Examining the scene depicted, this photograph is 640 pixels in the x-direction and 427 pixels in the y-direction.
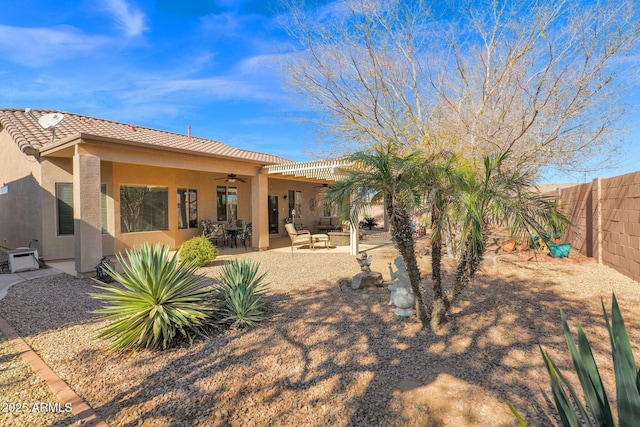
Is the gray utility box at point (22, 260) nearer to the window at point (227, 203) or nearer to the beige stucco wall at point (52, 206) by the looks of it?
the beige stucco wall at point (52, 206)

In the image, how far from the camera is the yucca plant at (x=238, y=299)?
509 cm

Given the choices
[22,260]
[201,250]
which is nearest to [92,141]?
[201,250]

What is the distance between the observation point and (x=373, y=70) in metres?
10.5

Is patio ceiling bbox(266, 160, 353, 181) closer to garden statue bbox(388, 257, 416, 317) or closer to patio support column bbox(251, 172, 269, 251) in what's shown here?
patio support column bbox(251, 172, 269, 251)

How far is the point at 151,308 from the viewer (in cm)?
441

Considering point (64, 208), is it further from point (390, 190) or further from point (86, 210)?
point (390, 190)

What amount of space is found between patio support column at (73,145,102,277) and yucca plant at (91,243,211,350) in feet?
16.0

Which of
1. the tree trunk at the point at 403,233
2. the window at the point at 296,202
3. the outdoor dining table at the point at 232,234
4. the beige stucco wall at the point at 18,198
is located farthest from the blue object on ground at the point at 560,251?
the beige stucco wall at the point at 18,198

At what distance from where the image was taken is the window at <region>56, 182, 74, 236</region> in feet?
35.3

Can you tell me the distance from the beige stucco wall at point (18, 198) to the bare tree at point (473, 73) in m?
9.24

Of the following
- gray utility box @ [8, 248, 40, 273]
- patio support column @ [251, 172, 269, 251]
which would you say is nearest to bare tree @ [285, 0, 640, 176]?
patio support column @ [251, 172, 269, 251]

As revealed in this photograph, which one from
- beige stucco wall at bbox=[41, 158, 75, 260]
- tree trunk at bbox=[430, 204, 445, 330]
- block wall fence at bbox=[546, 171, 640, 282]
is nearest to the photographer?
tree trunk at bbox=[430, 204, 445, 330]

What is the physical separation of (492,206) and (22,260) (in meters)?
11.9

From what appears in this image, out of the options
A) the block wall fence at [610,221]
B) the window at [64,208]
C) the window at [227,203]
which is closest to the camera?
the block wall fence at [610,221]
